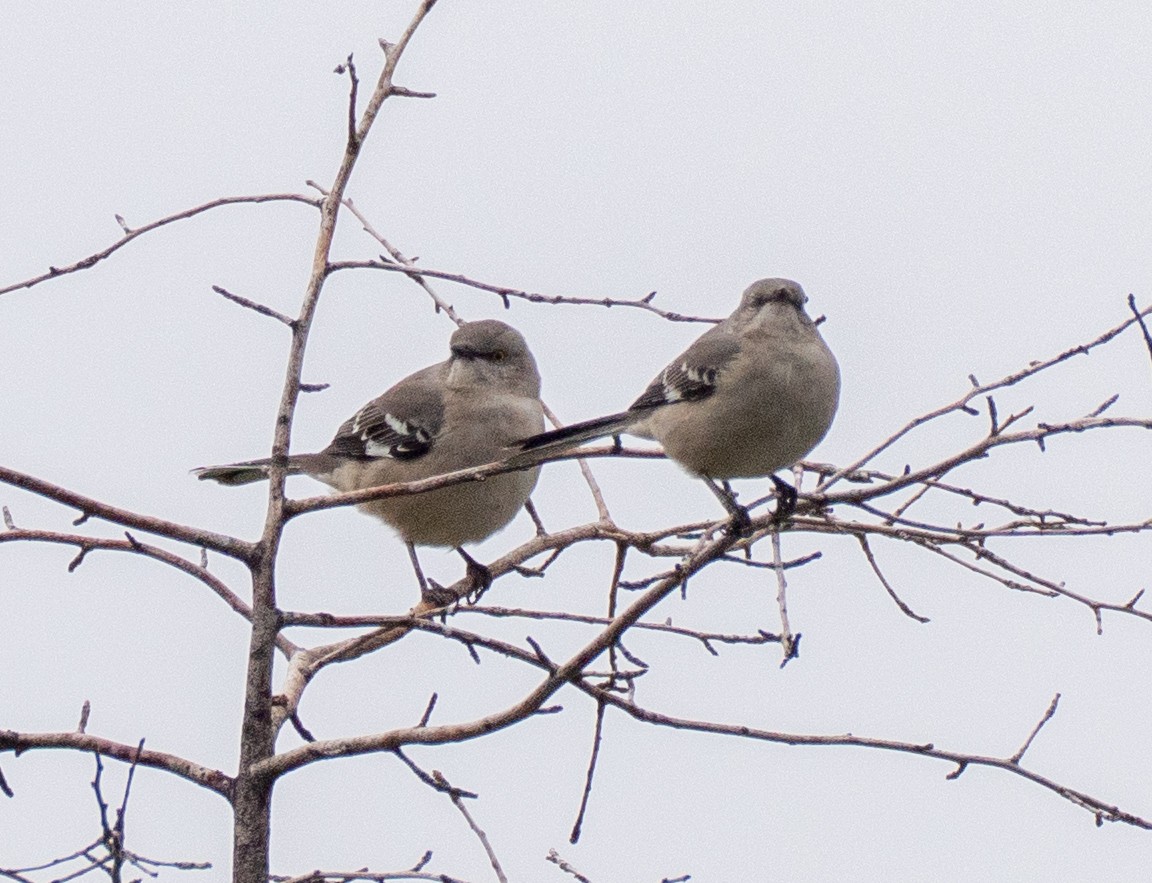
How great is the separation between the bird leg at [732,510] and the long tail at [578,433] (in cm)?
45

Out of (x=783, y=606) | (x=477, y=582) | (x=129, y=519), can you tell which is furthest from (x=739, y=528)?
(x=477, y=582)

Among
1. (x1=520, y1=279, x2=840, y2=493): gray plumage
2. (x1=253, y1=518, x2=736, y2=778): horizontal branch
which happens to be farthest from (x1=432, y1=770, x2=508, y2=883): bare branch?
(x1=520, y1=279, x2=840, y2=493): gray plumage

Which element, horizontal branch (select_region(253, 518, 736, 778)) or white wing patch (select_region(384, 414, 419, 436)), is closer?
horizontal branch (select_region(253, 518, 736, 778))

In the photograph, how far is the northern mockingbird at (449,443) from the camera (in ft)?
21.5

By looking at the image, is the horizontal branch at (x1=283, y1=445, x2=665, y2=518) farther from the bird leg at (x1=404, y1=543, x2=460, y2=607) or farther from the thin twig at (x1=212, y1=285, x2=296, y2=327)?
the bird leg at (x1=404, y1=543, x2=460, y2=607)

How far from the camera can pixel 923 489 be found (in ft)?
12.2

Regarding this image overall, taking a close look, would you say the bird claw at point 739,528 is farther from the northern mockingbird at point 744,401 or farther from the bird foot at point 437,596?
the bird foot at point 437,596

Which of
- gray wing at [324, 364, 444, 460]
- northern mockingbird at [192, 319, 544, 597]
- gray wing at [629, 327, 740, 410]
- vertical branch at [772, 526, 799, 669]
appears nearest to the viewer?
vertical branch at [772, 526, 799, 669]

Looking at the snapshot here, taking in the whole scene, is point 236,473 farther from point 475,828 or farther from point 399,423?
point 475,828

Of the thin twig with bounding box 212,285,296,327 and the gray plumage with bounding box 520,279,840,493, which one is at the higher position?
the gray plumage with bounding box 520,279,840,493

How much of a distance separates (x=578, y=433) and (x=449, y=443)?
1374 mm

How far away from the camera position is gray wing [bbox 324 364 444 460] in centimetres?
706

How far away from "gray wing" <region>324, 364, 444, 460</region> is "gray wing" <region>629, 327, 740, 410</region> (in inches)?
56.3

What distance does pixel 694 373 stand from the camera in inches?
226
